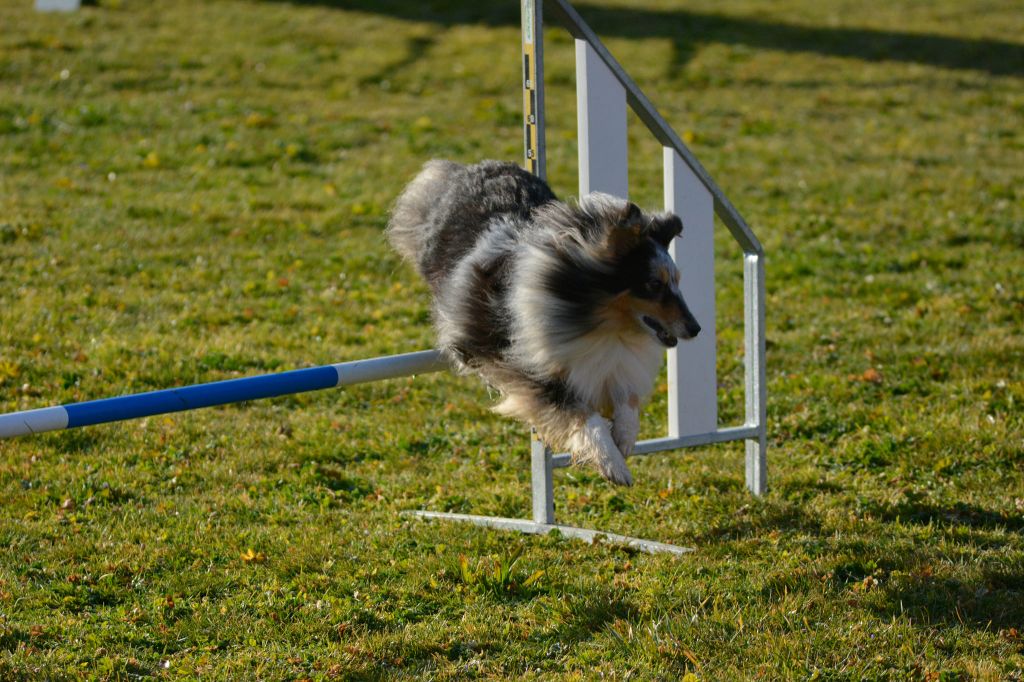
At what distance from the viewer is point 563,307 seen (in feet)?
15.7

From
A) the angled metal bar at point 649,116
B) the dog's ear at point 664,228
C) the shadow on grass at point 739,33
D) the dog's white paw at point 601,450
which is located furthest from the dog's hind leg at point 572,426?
the shadow on grass at point 739,33

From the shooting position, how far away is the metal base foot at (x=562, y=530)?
5.47 m

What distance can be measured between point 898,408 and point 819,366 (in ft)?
2.77

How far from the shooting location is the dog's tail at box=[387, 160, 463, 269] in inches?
231

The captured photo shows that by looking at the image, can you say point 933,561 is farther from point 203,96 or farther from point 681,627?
point 203,96

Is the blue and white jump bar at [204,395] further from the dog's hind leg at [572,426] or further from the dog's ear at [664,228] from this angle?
the dog's ear at [664,228]

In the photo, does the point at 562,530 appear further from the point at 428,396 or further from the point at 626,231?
the point at 428,396

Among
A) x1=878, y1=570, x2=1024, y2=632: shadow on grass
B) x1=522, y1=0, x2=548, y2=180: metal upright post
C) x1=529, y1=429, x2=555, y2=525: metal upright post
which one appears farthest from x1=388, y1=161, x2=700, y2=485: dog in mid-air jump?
x1=878, y1=570, x2=1024, y2=632: shadow on grass

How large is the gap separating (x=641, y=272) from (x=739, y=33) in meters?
14.5

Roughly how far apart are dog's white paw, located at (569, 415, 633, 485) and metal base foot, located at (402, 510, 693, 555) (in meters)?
0.65

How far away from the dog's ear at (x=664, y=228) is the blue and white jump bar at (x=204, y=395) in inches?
46.6

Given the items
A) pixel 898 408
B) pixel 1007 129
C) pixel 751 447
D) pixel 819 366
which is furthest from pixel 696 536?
pixel 1007 129

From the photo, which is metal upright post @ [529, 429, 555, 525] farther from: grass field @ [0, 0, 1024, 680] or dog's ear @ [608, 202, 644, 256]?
dog's ear @ [608, 202, 644, 256]

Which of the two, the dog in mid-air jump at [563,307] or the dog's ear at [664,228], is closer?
the dog in mid-air jump at [563,307]
